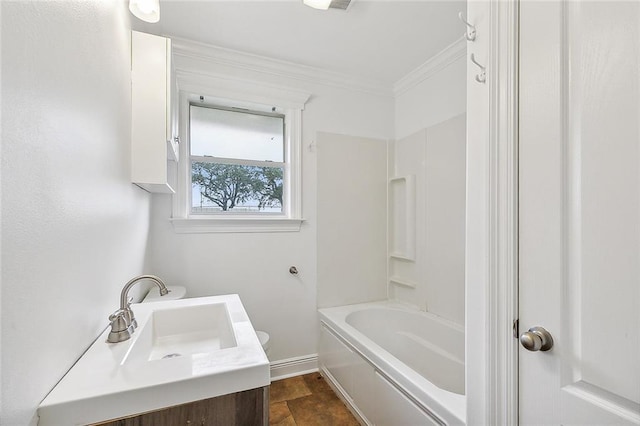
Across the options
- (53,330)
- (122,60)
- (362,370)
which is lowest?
(362,370)

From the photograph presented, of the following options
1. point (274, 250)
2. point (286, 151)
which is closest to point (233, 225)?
point (274, 250)

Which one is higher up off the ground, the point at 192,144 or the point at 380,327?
the point at 192,144

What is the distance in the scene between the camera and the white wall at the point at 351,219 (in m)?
2.50

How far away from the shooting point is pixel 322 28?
192cm

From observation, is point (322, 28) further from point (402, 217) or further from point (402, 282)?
point (402, 282)

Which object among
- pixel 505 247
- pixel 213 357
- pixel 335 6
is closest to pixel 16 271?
pixel 213 357

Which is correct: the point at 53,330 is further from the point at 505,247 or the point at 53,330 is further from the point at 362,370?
the point at 362,370

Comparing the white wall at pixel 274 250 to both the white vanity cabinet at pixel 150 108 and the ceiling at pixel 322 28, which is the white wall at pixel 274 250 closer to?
the ceiling at pixel 322 28

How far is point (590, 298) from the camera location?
0.72m

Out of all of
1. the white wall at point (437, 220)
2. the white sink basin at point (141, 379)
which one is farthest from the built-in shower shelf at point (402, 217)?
the white sink basin at point (141, 379)

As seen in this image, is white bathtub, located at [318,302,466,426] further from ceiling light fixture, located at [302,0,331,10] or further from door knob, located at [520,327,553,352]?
ceiling light fixture, located at [302,0,331,10]

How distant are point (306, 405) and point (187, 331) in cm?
113

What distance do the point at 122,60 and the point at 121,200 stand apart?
615mm

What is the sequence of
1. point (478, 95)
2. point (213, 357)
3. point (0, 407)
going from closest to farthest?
point (0, 407), point (213, 357), point (478, 95)
